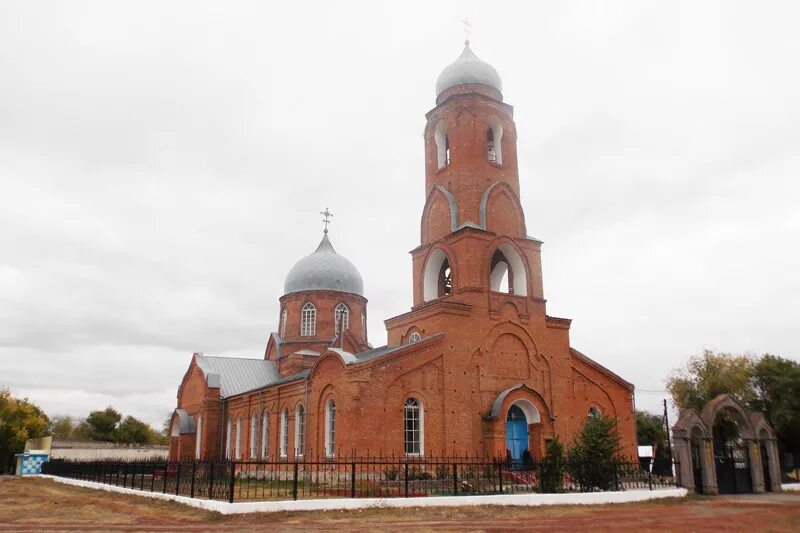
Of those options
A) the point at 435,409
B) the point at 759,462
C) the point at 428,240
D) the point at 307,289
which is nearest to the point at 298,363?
the point at 307,289

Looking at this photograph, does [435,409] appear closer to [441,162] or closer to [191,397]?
[441,162]

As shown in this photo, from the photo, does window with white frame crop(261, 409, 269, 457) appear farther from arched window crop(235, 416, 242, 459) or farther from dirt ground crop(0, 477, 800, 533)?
dirt ground crop(0, 477, 800, 533)

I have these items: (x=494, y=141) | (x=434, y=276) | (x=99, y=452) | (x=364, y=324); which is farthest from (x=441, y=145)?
(x=99, y=452)

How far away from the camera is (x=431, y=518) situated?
45.4 feet

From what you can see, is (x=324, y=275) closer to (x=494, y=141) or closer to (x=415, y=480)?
(x=494, y=141)

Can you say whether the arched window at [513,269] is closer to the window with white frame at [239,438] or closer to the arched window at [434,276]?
the arched window at [434,276]

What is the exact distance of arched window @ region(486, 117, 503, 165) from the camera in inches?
1037

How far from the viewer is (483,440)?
22.5 metres

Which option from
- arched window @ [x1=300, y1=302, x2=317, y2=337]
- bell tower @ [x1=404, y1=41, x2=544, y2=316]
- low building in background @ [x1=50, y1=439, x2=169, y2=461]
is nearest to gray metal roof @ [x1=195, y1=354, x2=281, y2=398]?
arched window @ [x1=300, y1=302, x2=317, y2=337]

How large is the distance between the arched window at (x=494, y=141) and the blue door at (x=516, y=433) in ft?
31.6

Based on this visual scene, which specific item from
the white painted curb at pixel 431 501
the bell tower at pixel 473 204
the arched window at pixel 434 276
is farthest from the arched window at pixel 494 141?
the white painted curb at pixel 431 501

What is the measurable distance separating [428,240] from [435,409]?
7163mm

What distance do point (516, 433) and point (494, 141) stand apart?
446 inches

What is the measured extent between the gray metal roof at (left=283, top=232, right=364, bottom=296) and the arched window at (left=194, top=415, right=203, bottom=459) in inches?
336
